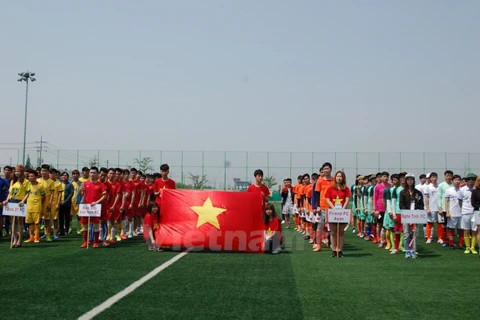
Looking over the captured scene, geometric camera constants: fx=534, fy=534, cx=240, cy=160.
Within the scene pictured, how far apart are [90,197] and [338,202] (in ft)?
20.8

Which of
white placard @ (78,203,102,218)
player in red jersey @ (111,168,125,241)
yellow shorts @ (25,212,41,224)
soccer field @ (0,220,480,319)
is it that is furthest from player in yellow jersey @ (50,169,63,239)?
soccer field @ (0,220,480,319)

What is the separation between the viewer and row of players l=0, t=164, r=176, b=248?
13.9m

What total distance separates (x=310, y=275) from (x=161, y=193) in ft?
17.4

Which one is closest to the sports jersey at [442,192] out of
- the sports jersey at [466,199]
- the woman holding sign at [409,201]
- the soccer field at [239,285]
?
the sports jersey at [466,199]

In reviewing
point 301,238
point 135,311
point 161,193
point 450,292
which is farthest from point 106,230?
point 450,292

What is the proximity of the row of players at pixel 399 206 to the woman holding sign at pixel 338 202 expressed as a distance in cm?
10

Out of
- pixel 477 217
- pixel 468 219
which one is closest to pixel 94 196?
pixel 477 217

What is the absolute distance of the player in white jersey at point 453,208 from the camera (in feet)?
48.1

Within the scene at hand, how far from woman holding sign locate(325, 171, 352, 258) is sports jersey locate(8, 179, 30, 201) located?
7.92 metres

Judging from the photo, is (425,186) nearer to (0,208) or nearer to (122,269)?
(122,269)

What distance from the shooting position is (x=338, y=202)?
12.4 m

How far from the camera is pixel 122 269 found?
32.3 feet

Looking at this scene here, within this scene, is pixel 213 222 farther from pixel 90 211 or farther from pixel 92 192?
pixel 92 192

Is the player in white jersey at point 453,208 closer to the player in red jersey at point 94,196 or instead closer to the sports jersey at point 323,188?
the sports jersey at point 323,188
